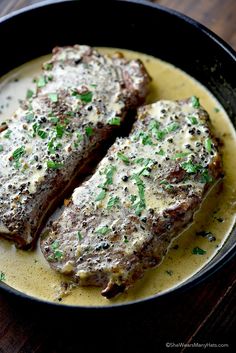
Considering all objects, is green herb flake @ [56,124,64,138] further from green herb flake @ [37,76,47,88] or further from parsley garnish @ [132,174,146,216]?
parsley garnish @ [132,174,146,216]

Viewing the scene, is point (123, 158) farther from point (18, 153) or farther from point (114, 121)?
point (18, 153)

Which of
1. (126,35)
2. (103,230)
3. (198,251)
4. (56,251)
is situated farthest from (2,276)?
(126,35)

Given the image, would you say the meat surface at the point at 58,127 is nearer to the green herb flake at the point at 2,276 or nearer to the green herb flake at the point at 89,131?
the green herb flake at the point at 89,131

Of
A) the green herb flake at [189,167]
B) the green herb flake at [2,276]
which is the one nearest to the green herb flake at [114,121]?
the green herb flake at [189,167]

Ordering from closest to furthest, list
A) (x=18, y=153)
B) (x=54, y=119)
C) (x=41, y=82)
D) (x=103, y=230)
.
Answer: (x=103, y=230)
(x=18, y=153)
(x=54, y=119)
(x=41, y=82)

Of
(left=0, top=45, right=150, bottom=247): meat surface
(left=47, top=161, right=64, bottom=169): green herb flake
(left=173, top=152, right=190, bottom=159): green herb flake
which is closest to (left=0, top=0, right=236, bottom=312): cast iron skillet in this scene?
(left=0, top=45, right=150, bottom=247): meat surface
